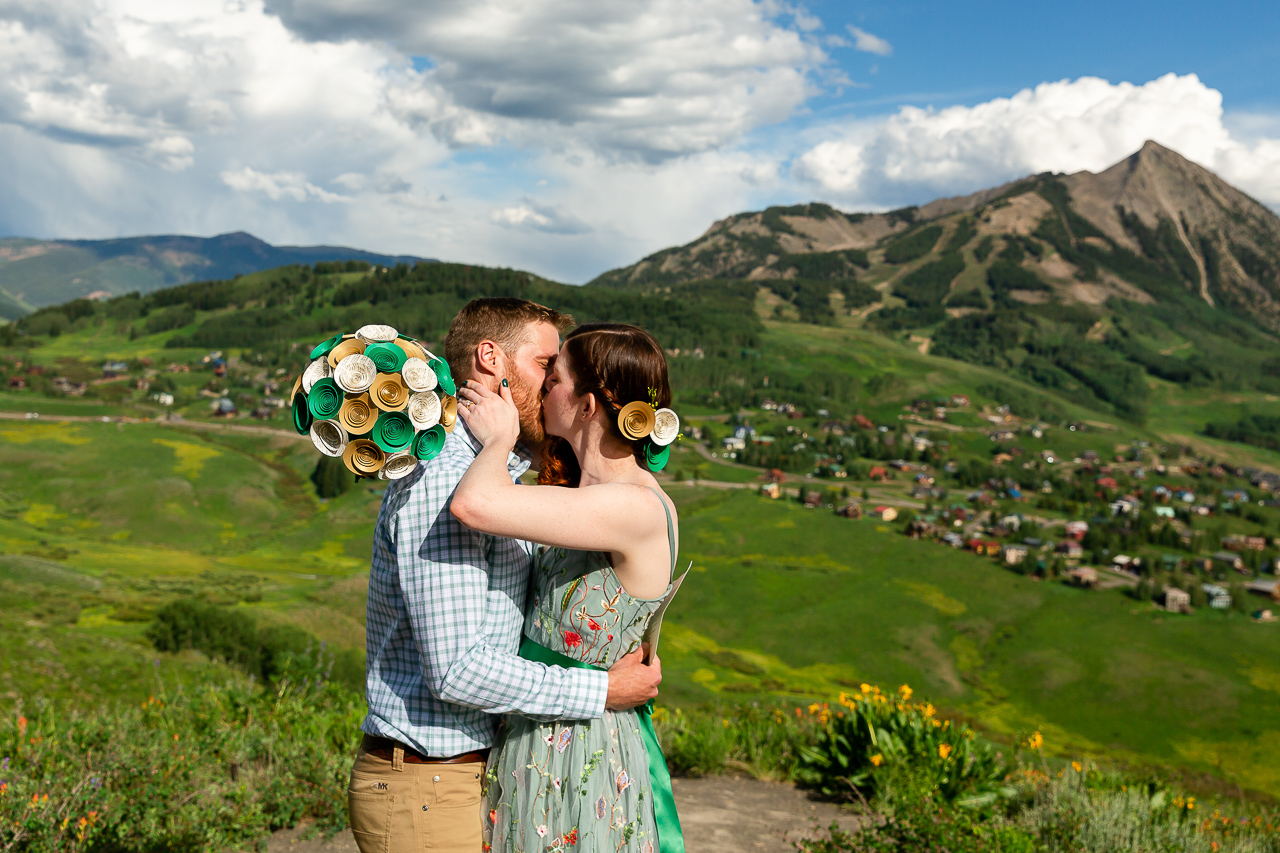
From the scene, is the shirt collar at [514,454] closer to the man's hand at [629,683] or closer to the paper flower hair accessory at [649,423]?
the paper flower hair accessory at [649,423]

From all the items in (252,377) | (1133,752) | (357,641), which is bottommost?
(1133,752)

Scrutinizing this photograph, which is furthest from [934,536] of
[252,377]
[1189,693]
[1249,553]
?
[252,377]

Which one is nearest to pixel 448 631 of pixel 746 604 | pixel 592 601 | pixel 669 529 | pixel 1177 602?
pixel 592 601

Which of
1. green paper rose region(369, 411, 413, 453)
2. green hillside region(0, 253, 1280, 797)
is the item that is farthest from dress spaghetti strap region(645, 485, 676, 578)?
green hillside region(0, 253, 1280, 797)

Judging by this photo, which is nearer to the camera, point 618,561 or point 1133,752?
point 618,561

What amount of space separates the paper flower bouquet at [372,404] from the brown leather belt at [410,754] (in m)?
1.04

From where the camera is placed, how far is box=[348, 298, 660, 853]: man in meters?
2.75

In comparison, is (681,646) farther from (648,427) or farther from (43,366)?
(43,366)

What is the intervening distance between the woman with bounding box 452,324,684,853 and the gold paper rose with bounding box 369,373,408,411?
28 cm

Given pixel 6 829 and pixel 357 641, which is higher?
pixel 6 829

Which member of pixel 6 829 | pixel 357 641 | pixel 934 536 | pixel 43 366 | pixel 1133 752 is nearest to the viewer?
pixel 6 829

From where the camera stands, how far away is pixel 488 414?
9.66 feet

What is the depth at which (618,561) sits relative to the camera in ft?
9.66

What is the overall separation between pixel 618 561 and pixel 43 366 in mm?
226456
